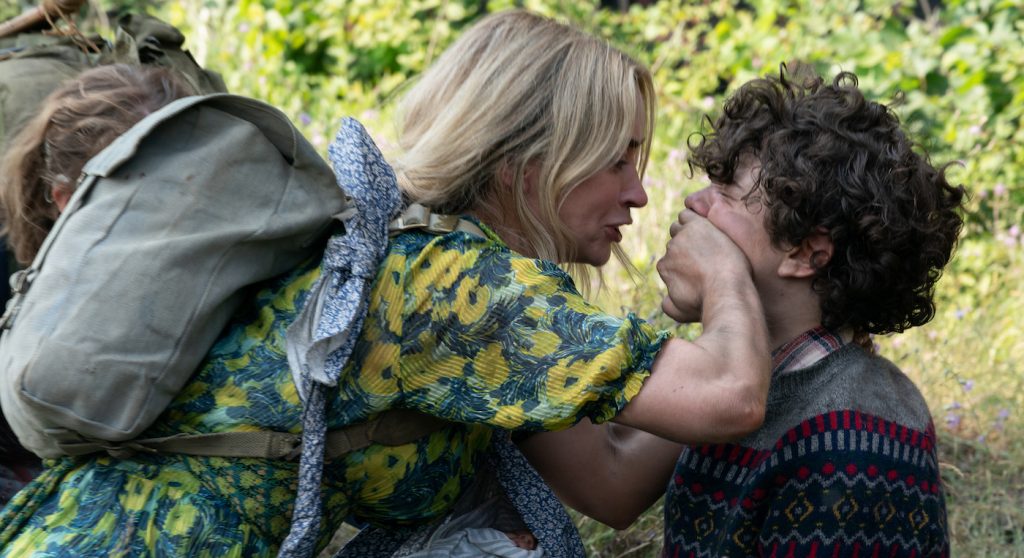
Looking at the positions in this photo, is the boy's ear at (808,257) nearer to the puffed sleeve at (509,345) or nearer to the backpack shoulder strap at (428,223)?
the puffed sleeve at (509,345)

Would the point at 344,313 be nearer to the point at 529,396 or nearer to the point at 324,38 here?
the point at 529,396

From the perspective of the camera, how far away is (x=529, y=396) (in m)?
1.99

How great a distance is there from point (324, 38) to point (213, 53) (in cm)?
95

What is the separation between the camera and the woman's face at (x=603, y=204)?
2410 mm

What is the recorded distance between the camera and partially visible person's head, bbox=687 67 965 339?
2.23m

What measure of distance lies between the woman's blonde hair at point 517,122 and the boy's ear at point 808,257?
0.40 m

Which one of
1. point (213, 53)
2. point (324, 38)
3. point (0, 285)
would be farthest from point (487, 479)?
point (324, 38)

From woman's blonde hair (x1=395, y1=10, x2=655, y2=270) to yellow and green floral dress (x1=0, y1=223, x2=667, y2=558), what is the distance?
25cm

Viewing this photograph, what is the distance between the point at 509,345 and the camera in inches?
79.0

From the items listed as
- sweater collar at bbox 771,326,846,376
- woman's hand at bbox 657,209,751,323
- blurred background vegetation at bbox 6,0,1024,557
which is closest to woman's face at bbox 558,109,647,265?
woman's hand at bbox 657,209,751,323

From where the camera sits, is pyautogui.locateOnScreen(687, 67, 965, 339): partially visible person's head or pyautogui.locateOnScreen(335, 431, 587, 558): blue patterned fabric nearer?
pyautogui.locateOnScreen(687, 67, 965, 339): partially visible person's head

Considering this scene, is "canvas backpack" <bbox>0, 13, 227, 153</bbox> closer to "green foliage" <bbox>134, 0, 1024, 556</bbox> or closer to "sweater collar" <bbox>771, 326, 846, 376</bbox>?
"green foliage" <bbox>134, 0, 1024, 556</bbox>

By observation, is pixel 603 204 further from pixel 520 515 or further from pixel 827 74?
pixel 827 74

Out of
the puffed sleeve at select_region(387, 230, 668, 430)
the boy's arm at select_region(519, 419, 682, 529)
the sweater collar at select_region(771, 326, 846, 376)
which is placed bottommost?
the boy's arm at select_region(519, 419, 682, 529)
